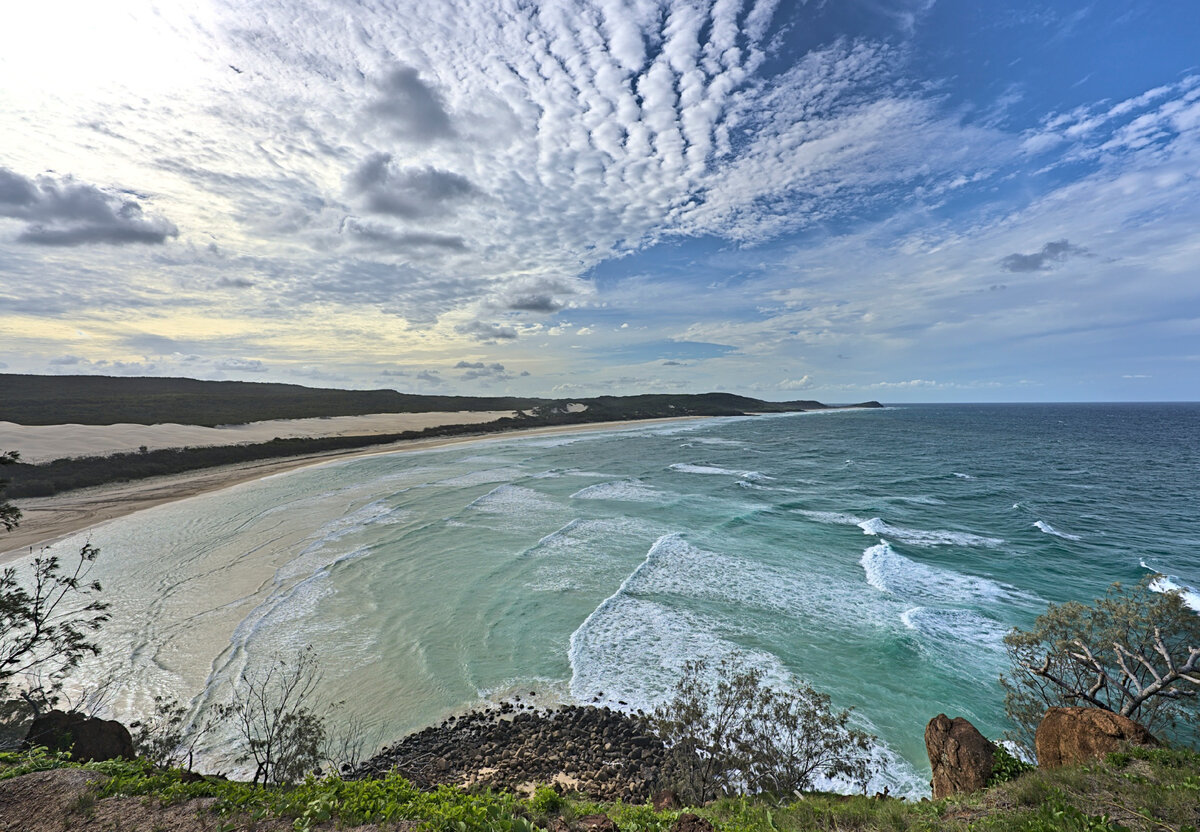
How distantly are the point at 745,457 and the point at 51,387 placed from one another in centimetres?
16164

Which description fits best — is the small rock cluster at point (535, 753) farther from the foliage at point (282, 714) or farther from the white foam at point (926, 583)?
the white foam at point (926, 583)

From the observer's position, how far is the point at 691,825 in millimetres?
6340

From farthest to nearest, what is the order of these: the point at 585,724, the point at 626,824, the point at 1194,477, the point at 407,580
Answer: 1. the point at 1194,477
2. the point at 407,580
3. the point at 585,724
4. the point at 626,824

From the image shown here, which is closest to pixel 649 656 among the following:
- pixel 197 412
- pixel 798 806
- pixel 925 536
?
pixel 798 806

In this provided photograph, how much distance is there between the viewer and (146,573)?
2323 centimetres

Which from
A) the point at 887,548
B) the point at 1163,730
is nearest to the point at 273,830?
the point at 1163,730

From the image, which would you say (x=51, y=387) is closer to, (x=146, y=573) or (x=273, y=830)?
(x=146, y=573)

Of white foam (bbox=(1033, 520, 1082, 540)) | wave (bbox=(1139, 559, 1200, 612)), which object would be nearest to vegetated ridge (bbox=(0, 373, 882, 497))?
wave (bbox=(1139, 559, 1200, 612))

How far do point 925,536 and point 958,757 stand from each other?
24.6m

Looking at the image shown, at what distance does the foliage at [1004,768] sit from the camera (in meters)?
7.89

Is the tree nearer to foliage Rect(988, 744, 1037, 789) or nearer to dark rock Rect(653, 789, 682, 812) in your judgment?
foliage Rect(988, 744, 1037, 789)

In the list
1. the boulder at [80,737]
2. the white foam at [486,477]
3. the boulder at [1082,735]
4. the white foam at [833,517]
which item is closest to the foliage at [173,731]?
the boulder at [80,737]

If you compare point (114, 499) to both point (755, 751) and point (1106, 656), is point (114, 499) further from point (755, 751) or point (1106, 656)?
point (1106, 656)

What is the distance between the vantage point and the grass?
6.05 metres
